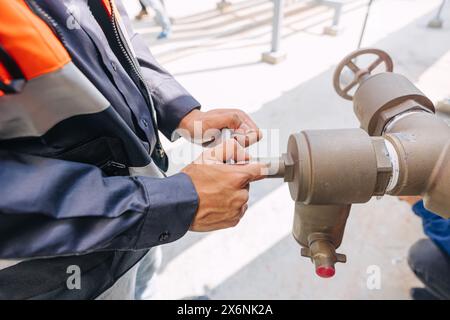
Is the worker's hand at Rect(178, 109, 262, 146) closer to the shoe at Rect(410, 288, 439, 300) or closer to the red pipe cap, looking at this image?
the red pipe cap

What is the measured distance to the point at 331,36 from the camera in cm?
302

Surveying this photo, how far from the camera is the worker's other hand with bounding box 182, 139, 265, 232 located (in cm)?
54

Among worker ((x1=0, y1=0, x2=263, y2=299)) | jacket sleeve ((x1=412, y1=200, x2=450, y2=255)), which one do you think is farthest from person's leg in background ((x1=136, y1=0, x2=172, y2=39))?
jacket sleeve ((x1=412, y1=200, x2=450, y2=255))

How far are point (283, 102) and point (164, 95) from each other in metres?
1.50

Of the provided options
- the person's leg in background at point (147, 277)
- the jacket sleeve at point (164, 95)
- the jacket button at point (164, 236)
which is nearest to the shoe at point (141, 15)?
the jacket sleeve at point (164, 95)

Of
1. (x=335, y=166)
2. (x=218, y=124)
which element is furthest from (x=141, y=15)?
(x=335, y=166)

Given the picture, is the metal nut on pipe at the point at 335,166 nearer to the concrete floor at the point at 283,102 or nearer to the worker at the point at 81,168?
the worker at the point at 81,168

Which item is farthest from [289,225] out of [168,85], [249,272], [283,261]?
[168,85]

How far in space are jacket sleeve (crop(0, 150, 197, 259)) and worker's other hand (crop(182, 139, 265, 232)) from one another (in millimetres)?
19

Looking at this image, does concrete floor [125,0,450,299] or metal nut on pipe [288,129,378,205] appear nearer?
metal nut on pipe [288,129,378,205]

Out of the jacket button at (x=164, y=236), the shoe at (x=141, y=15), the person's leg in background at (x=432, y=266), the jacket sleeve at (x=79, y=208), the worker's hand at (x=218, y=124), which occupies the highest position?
the jacket sleeve at (x=79, y=208)

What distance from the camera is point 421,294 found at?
1.18 metres

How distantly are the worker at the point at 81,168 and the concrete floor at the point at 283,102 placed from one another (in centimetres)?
31

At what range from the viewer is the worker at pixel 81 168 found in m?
0.43
